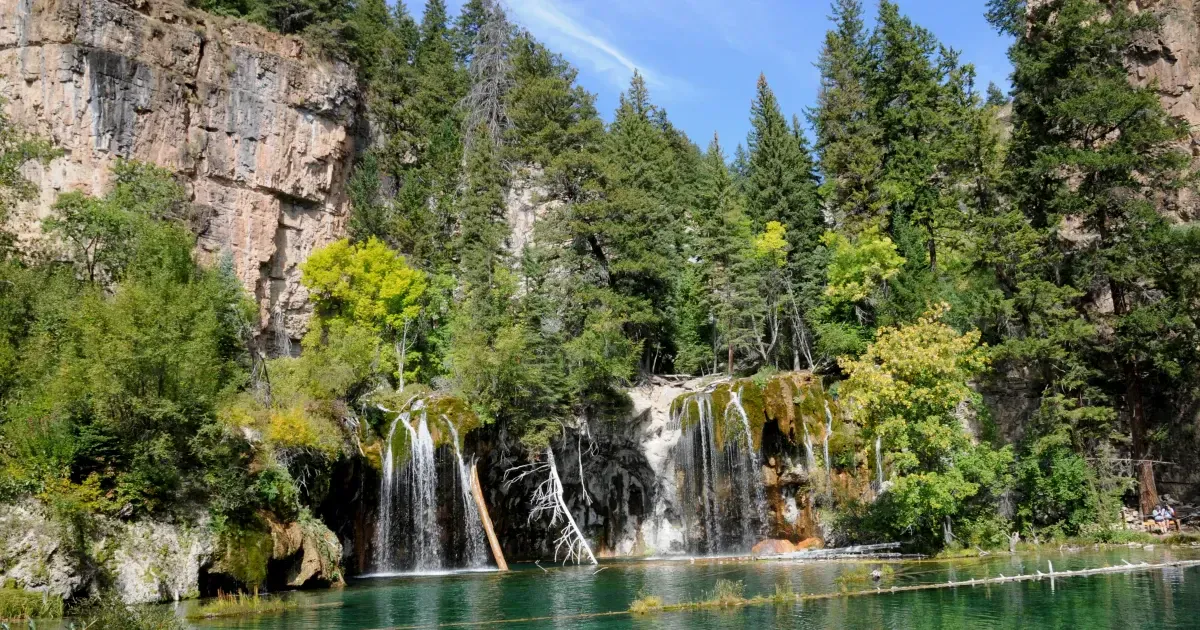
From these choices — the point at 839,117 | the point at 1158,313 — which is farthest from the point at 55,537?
the point at 839,117

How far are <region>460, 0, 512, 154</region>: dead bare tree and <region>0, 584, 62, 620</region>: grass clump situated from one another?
3569 cm

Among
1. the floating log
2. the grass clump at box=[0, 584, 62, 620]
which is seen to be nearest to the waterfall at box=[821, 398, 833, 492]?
the floating log

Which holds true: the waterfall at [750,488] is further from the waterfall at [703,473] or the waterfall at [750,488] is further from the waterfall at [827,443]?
the waterfall at [827,443]

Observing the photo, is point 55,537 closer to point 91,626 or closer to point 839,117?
point 91,626

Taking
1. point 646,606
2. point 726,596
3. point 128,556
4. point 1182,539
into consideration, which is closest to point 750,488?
point 1182,539

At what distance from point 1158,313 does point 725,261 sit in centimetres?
1785

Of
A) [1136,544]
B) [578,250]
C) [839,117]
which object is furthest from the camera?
[839,117]

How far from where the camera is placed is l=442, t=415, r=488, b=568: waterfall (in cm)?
3291

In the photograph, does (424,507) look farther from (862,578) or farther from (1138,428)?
(1138,428)

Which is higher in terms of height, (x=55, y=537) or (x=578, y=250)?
(x=578, y=250)

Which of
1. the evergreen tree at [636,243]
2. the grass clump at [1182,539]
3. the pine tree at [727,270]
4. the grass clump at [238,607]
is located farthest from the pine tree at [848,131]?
the grass clump at [238,607]

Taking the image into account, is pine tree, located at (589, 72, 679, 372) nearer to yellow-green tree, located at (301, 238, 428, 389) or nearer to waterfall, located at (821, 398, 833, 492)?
waterfall, located at (821, 398, 833, 492)

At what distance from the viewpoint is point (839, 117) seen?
45.1 meters

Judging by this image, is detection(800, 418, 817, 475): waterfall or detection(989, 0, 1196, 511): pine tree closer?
detection(989, 0, 1196, 511): pine tree
